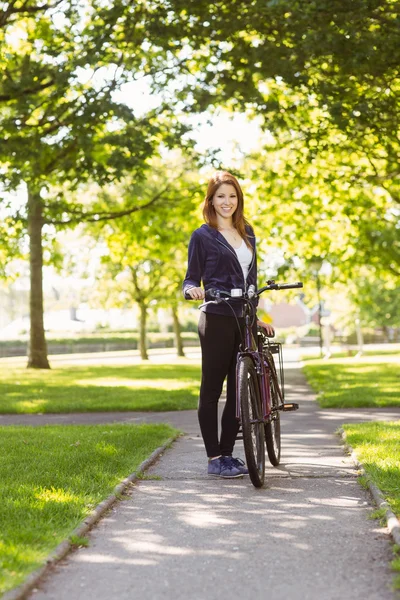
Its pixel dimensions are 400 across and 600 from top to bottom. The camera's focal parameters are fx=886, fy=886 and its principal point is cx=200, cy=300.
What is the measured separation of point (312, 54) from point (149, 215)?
10.4 metres

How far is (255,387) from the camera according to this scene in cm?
625

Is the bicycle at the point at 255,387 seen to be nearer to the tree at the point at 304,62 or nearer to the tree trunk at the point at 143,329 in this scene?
the tree at the point at 304,62

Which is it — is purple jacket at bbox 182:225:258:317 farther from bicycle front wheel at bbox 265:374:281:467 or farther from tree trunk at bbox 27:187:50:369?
tree trunk at bbox 27:187:50:369

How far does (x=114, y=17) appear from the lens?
15.5 m

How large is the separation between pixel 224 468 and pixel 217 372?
714 mm

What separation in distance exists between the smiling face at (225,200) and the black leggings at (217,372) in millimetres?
758

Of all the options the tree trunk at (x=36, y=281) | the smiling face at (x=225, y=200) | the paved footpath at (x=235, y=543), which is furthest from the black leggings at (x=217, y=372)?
the tree trunk at (x=36, y=281)

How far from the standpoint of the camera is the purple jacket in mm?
6414

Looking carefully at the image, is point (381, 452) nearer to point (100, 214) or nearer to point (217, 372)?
point (217, 372)

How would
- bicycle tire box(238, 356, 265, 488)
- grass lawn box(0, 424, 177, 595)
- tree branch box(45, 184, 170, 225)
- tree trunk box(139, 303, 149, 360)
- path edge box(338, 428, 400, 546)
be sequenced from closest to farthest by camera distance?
1. grass lawn box(0, 424, 177, 595)
2. path edge box(338, 428, 400, 546)
3. bicycle tire box(238, 356, 265, 488)
4. tree branch box(45, 184, 170, 225)
5. tree trunk box(139, 303, 149, 360)

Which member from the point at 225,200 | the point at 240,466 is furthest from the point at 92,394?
the point at 225,200

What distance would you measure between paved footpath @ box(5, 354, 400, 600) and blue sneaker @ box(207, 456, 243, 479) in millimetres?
88

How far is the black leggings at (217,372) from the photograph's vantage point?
645 centimetres

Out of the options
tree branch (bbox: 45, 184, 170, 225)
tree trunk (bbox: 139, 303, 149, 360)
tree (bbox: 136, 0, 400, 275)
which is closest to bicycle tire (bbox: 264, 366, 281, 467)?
tree (bbox: 136, 0, 400, 275)
